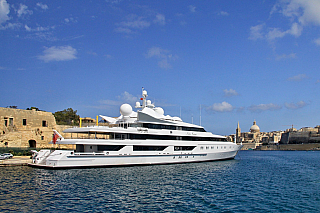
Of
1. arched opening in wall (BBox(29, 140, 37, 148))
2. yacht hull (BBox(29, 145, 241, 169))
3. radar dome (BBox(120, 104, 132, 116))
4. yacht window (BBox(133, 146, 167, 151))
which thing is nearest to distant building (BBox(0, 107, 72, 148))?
arched opening in wall (BBox(29, 140, 37, 148))

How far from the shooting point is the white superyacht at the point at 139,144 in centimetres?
2419

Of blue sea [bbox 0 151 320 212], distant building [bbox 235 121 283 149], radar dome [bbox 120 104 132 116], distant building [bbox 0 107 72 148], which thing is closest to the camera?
blue sea [bbox 0 151 320 212]

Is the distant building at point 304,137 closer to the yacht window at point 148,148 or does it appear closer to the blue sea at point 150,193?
the yacht window at point 148,148

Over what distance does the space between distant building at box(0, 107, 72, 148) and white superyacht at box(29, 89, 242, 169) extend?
15086mm

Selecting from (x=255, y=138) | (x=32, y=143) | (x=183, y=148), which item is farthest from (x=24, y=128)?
(x=255, y=138)

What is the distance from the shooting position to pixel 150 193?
1509 cm

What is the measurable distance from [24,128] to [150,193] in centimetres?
3369

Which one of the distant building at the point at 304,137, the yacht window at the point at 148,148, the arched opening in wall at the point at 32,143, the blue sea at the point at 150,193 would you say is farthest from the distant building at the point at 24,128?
the distant building at the point at 304,137

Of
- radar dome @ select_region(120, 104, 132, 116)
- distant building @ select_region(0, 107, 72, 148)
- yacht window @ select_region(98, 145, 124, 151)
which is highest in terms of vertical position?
radar dome @ select_region(120, 104, 132, 116)

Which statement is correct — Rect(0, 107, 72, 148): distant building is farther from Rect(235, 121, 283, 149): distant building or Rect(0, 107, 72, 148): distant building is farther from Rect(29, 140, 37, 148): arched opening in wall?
Rect(235, 121, 283, 149): distant building

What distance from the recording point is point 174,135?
30.0 m

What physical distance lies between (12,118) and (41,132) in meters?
4.86

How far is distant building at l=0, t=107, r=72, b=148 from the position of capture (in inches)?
1483

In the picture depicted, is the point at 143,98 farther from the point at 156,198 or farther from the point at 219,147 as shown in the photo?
the point at 156,198
